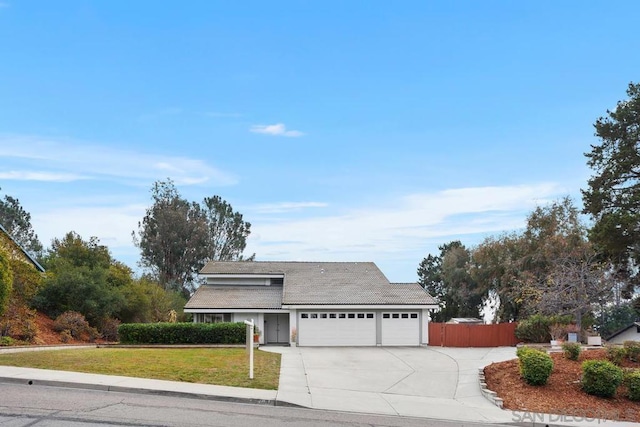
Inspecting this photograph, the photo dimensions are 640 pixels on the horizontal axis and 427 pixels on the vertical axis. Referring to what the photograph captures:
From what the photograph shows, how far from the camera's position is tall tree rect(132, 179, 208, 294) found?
58.7m

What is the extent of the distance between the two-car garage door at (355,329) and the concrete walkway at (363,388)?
33.8ft

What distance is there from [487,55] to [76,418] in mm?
17223

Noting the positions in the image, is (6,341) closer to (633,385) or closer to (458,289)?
(633,385)

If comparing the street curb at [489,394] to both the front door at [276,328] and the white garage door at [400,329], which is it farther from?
the front door at [276,328]

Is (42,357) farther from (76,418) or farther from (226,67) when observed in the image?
(226,67)

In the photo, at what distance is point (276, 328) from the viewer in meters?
35.5

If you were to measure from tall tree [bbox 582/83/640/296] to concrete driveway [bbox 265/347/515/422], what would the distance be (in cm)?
714

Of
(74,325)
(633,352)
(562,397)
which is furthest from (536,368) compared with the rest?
(74,325)

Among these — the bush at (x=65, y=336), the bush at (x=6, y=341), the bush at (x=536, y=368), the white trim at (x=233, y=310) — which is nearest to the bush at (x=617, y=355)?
the bush at (x=536, y=368)

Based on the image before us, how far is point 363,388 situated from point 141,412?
24.8 ft

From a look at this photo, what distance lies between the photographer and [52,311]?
3069 cm

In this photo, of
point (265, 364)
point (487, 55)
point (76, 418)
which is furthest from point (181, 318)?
point (76, 418)

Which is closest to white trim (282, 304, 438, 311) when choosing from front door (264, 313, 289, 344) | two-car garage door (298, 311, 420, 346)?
two-car garage door (298, 311, 420, 346)

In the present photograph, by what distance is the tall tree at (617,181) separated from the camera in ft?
80.2
